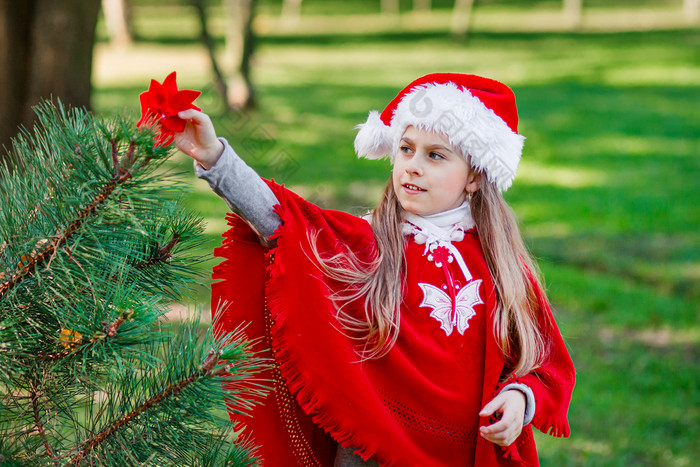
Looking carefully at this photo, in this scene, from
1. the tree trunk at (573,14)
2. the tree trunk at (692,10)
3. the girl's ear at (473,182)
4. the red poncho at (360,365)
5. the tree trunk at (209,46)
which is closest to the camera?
the red poncho at (360,365)

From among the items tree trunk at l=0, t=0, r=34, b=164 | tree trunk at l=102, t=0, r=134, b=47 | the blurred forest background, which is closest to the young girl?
the blurred forest background

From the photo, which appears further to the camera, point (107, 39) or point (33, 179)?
point (107, 39)

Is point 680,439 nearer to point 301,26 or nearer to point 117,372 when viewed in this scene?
point 117,372

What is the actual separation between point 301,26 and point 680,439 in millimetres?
24177

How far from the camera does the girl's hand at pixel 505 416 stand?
5.65 ft

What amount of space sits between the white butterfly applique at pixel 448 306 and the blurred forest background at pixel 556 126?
552 mm

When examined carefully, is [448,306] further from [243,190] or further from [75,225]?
[75,225]

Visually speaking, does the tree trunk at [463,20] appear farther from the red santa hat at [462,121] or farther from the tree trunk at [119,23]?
the red santa hat at [462,121]

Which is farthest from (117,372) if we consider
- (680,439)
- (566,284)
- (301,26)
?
(301,26)

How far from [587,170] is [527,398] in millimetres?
7090

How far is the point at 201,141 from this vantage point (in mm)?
1571

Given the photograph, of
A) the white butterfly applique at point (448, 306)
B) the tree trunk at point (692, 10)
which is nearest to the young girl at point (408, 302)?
the white butterfly applique at point (448, 306)

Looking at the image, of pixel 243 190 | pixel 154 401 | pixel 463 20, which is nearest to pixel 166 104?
pixel 243 190

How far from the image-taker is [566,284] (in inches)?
200
